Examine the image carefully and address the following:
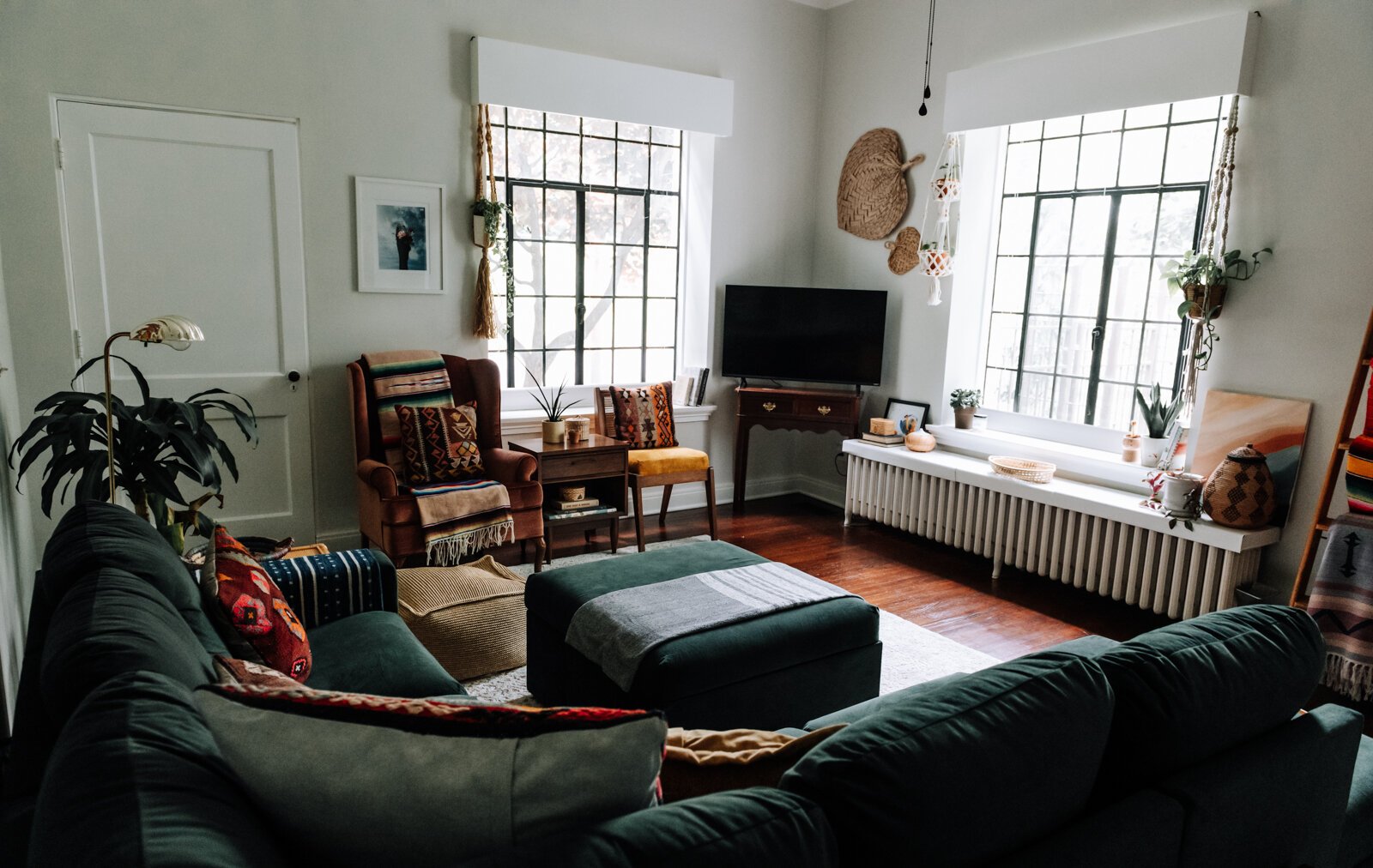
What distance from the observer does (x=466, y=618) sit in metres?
3.04

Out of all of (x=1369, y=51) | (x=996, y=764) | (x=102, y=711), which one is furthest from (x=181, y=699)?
(x=1369, y=51)

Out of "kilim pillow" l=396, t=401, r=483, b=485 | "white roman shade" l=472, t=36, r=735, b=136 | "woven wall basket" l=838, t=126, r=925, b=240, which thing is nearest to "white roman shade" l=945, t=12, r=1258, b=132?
"woven wall basket" l=838, t=126, r=925, b=240

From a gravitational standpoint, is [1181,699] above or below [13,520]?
above

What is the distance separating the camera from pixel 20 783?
1407mm

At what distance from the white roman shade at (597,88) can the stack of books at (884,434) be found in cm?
201

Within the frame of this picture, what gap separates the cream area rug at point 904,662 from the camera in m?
3.00

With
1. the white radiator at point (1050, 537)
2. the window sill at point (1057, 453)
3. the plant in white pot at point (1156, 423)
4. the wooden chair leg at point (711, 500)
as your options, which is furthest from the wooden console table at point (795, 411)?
the plant in white pot at point (1156, 423)

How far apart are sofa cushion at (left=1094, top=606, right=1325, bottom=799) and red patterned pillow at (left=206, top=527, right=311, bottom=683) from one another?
1700 millimetres

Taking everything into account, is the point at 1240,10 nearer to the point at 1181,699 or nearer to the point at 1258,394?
the point at 1258,394

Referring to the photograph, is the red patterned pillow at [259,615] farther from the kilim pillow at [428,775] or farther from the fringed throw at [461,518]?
the fringed throw at [461,518]

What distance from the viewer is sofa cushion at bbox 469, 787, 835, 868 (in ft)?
2.76

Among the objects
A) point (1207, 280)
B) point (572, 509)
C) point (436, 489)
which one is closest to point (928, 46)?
point (1207, 280)

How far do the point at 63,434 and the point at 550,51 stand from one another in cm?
302

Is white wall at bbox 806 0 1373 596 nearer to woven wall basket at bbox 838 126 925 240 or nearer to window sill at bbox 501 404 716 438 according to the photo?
woven wall basket at bbox 838 126 925 240
